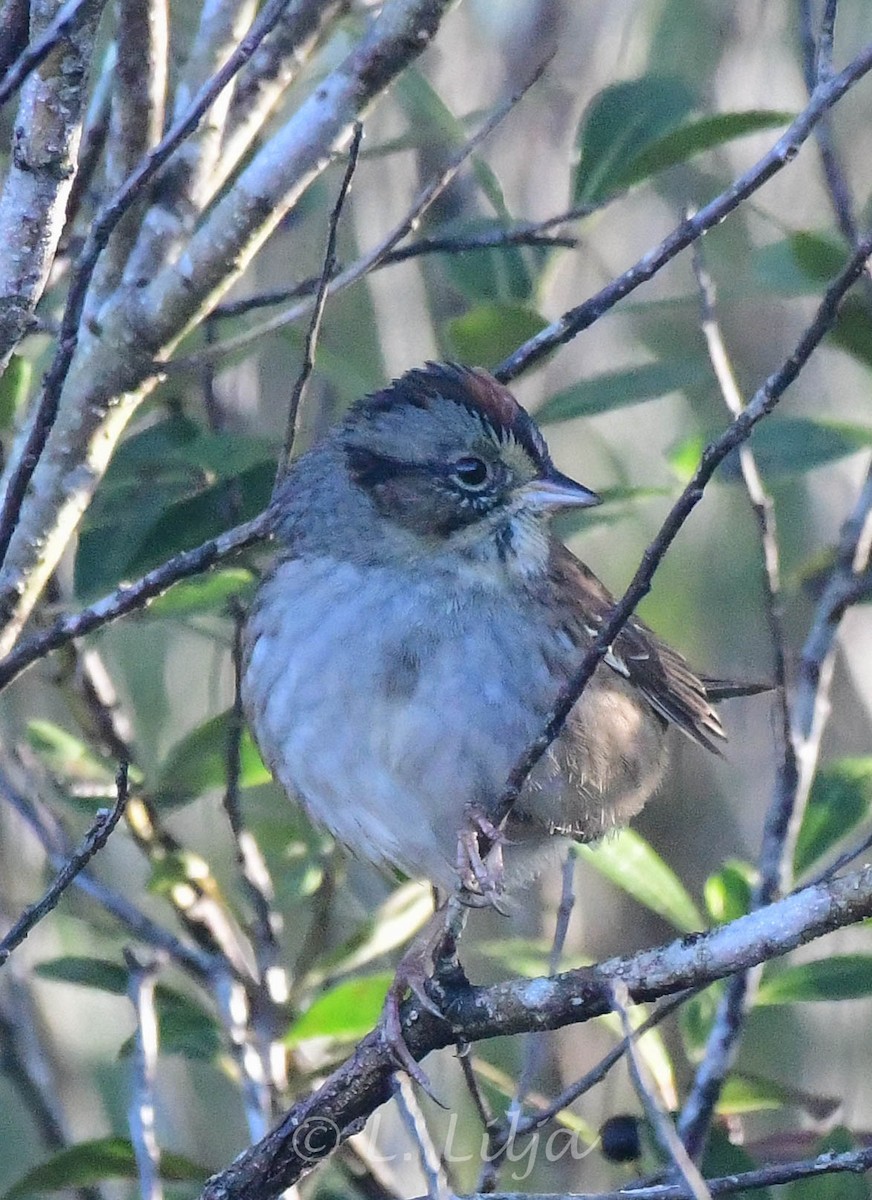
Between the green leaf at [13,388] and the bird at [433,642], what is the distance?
525 millimetres

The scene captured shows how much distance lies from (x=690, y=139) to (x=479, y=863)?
1543 millimetres

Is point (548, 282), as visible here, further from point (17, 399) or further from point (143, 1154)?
point (143, 1154)

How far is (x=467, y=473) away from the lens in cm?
298

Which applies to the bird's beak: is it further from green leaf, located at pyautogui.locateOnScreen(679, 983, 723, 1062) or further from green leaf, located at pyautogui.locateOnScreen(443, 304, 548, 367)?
green leaf, located at pyautogui.locateOnScreen(679, 983, 723, 1062)

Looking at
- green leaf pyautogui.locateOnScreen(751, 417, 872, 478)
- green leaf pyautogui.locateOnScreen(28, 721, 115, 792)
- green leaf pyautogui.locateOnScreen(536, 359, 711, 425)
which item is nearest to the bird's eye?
green leaf pyautogui.locateOnScreen(536, 359, 711, 425)

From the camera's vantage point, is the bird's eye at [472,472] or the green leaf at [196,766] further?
the green leaf at [196,766]

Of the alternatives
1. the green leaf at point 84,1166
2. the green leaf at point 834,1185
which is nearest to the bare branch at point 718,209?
the green leaf at point 834,1185

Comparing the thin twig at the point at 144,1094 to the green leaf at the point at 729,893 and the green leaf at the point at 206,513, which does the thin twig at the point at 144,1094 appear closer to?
the green leaf at the point at 206,513

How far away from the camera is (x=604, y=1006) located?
1973 millimetres

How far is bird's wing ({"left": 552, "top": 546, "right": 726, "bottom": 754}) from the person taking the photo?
3279 millimetres

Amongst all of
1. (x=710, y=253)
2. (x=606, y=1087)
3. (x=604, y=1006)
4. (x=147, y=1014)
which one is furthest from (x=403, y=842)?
(x=710, y=253)

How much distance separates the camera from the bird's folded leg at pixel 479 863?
7.32 feet

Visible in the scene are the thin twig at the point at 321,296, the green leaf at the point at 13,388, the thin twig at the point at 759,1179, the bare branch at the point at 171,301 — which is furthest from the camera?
the green leaf at the point at 13,388

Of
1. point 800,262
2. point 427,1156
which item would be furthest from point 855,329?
point 427,1156
